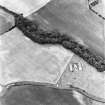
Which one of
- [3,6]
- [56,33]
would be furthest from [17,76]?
[3,6]

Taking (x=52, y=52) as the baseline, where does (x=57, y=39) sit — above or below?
above

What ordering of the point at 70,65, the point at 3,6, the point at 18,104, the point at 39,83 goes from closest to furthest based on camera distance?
the point at 18,104, the point at 39,83, the point at 70,65, the point at 3,6

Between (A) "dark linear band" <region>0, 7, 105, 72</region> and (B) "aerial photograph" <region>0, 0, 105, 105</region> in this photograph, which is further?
(A) "dark linear band" <region>0, 7, 105, 72</region>

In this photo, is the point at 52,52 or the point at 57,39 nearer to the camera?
the point at 52,52

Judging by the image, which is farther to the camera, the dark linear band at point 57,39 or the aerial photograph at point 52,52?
the dark linear band at point 57,39

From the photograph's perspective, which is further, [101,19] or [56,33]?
[101,19]

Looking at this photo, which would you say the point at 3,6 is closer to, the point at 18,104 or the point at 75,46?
the point at 75,46
